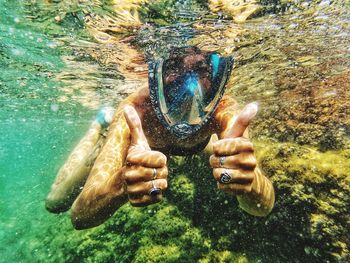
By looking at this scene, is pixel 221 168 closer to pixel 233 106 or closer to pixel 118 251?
pixel 233 106

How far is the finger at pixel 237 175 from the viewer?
8.93 ft

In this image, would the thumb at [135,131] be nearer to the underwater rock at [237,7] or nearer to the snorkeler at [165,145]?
the snorkeler at [165,145]

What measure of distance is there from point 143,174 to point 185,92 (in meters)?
2.60

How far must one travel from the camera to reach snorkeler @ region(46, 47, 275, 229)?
2.79 m

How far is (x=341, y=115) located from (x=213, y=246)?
512 centimetres

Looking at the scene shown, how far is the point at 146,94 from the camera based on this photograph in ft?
18.5

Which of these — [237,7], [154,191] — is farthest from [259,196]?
[237,7]

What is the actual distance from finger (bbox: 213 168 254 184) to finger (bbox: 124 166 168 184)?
566mm

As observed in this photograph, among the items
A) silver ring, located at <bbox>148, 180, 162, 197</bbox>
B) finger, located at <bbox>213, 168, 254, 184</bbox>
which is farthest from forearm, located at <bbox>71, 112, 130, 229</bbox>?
finger, located at <bbox>213, 168, 254, 184</bbox>

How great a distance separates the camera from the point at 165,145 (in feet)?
19.1

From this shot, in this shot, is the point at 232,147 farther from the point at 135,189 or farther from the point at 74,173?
the point at 74,173

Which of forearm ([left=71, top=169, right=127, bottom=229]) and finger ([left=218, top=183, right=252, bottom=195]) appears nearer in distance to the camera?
finger ([left=218, top=183, right=252, bottom=195])

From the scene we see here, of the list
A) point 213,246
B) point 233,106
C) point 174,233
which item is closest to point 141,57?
point 233,106

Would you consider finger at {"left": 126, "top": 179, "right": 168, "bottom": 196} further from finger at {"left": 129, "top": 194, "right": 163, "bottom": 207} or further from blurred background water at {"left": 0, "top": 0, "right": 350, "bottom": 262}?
blurred background water at {"left": 0, "top": 0, "right": 350, "bottom": 262}
